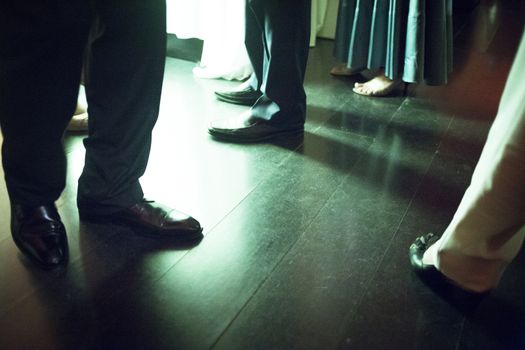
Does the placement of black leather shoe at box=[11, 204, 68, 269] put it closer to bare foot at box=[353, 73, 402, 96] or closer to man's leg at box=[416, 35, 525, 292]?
man's leg at box=[416, 35, 525, 292]

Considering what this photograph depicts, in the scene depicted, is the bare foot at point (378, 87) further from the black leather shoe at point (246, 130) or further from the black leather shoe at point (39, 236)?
the black leather shoe at point (39, 236)

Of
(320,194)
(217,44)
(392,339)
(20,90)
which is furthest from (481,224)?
(217,44)

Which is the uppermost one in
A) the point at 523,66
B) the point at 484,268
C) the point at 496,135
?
the point at 523,66

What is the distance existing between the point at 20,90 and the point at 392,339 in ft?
2.39

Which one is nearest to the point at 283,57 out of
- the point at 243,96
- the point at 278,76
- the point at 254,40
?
the point at 278,76

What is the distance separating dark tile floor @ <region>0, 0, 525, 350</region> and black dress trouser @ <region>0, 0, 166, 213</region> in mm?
137

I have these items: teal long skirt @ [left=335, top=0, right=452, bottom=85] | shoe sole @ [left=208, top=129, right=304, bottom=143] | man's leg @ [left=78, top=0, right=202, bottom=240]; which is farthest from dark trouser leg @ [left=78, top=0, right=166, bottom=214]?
teal long skirt @ [left=335, top=0, right=452, bottom=85]

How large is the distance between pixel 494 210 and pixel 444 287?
0.21 m

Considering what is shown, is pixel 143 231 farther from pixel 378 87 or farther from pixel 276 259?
pixel 378 87

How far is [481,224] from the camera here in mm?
708

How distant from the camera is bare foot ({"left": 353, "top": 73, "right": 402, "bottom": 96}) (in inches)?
70.0

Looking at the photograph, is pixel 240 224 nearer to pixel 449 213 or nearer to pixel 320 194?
pixel 320 194

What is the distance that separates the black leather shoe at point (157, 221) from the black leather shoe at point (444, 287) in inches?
17.4

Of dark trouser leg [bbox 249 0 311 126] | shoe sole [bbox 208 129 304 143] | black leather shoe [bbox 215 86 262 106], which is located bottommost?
shoe sole [bbox 208 129 304 143]
